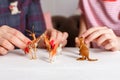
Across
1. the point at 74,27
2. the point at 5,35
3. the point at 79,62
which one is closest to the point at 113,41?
the point at 79,62

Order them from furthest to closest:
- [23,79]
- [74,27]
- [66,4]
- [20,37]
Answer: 1. [66,4]
2. [74,27]
3. [20,37]
4. [23,79]

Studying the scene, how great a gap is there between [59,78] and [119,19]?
1.82 feet

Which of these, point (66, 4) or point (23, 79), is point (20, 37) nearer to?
point (23, 79)

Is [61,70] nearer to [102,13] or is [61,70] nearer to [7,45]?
[7,45]

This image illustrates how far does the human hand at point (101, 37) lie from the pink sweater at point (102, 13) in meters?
0.29

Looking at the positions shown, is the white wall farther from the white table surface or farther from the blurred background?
the white table surface

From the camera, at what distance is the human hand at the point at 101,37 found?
70 cm

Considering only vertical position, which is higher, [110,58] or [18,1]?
[18,1]

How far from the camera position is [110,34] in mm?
726

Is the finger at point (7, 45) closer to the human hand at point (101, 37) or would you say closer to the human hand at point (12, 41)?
the human hand at point (12, 41)

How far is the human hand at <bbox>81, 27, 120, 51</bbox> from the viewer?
70 cm

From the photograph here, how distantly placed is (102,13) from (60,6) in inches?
20.9

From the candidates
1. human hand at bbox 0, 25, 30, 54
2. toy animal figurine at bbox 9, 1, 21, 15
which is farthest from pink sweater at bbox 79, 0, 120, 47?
human hand at bbox 0, 25, 30, 54

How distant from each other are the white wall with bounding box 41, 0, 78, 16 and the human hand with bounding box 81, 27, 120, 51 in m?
0.81
